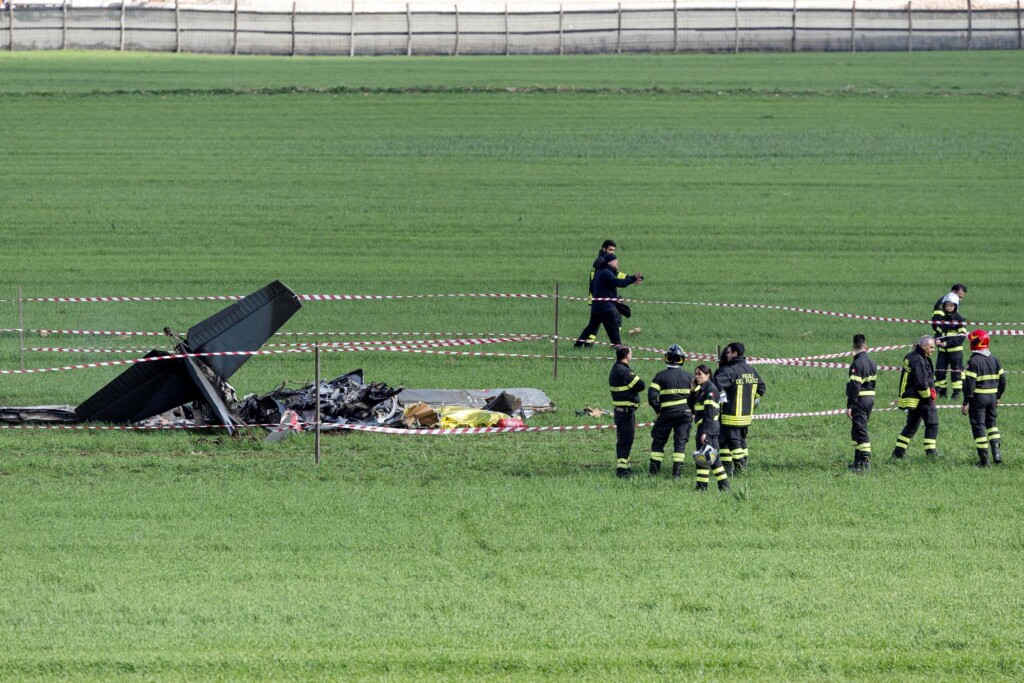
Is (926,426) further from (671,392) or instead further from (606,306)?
(606,306)

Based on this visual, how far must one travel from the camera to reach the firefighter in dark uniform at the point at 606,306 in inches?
901

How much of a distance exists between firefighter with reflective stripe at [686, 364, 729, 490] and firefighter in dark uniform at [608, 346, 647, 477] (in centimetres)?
66

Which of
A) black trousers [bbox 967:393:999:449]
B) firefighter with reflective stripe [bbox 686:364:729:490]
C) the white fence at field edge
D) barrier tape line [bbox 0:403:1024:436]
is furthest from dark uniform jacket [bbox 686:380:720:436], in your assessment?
the white fence at field edge

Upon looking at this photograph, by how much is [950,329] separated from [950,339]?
17 cm

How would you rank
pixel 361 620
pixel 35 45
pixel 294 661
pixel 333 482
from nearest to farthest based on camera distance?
pixel 294 661, pixel 361 620, pixel 333 482, pixel 35 45

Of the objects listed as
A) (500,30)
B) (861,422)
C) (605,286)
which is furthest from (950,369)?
(500,30)

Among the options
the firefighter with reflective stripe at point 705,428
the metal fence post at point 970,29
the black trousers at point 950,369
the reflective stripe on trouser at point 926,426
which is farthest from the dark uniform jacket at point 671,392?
the metal fence post at point 970,29

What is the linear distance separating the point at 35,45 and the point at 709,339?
4097 cm

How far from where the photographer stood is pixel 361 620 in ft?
36.2

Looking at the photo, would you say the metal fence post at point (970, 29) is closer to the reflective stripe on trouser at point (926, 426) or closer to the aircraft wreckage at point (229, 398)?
the reflective stripe on trouser at point (926, 426)

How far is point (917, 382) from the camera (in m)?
16.6

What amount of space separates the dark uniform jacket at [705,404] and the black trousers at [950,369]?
6455mm

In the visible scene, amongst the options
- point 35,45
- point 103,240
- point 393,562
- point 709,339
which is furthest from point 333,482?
point 35,45

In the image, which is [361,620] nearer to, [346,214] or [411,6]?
[346,214]
